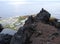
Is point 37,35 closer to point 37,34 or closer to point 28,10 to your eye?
point 37,34

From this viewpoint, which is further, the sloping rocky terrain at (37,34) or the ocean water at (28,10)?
the ocean water at (28,10)

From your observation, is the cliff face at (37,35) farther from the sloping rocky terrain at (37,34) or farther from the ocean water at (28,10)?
the ocean water at (28,10)

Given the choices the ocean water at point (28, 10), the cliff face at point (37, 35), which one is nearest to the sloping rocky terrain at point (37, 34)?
the cliff face at point (37, 35)

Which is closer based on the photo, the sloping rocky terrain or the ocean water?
the sloping rocky terrain

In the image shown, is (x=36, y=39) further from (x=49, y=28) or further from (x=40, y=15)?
(x=40, y=15)

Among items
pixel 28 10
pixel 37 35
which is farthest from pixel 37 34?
pixel 28 10

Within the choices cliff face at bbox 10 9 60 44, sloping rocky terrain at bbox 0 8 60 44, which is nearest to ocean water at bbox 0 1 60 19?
sloping rocky terrain at bbox 0 8 60 44

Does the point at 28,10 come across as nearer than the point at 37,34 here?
No

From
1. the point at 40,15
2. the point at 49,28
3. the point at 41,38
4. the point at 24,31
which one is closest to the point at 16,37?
the point at 24,31

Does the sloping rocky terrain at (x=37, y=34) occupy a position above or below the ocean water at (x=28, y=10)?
above

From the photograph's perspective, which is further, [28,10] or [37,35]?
[28,10]

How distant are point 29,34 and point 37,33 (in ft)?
0.90

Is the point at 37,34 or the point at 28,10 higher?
the point at 37,34

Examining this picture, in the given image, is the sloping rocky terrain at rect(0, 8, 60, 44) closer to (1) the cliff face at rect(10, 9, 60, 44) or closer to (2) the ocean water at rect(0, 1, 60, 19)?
(1) the cliff face at rect(10, 9, 60, 44)
